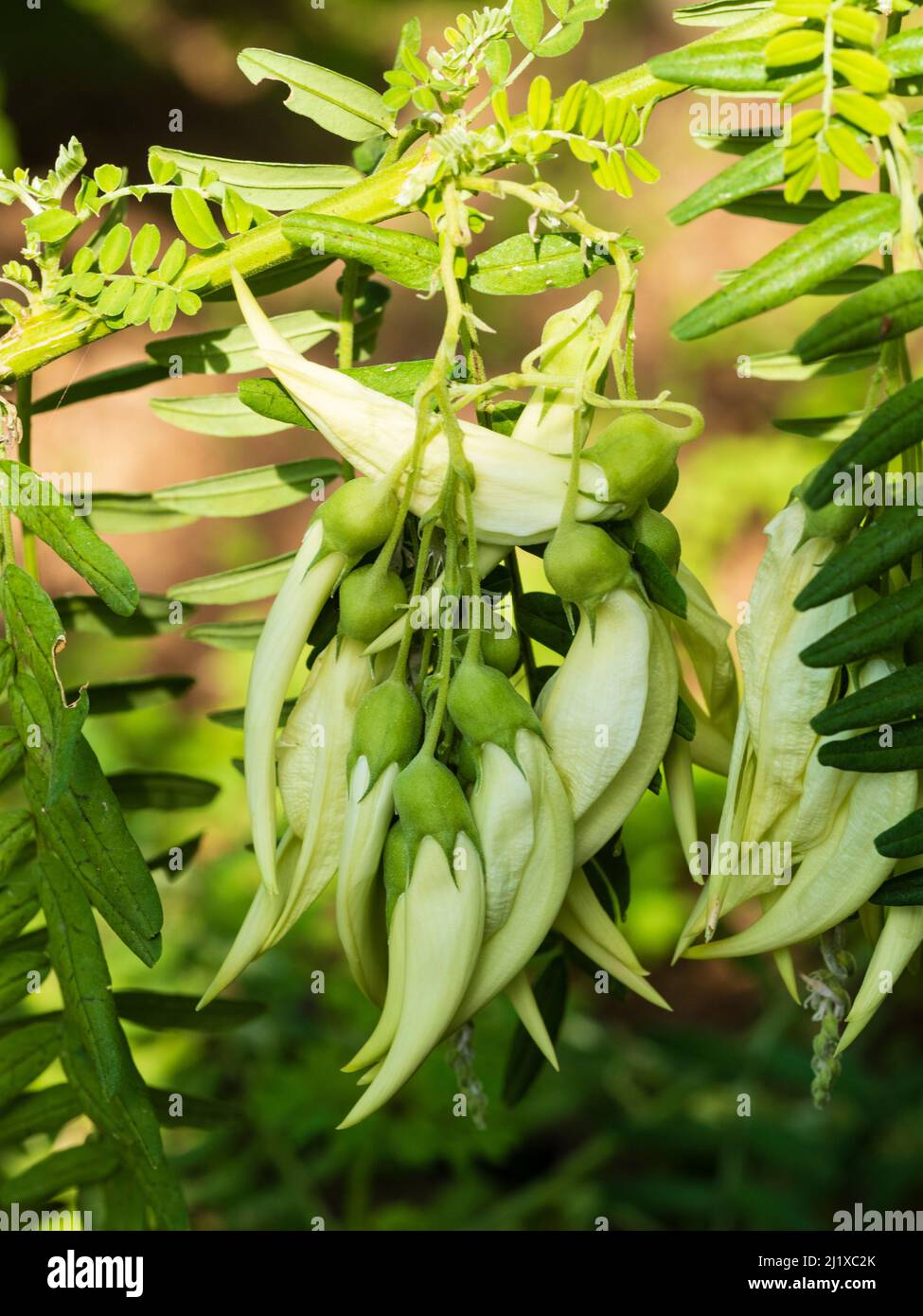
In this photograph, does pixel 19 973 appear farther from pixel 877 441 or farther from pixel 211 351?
pixel 877 441

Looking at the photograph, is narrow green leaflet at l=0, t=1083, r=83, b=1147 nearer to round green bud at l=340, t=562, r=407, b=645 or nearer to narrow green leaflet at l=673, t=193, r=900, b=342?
round green bud at l=340, t=562, r=407, b=645

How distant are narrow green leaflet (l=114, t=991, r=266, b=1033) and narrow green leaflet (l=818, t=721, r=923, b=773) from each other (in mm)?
576

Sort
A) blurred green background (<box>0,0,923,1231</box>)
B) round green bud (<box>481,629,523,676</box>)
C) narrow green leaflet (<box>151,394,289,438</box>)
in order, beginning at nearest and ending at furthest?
round green bud (<box>481,629,523,676</box>) < narrow green leaflet (<box>151,394,289,438</box>) < blurred green background (<box>0,0,923,1231</box>)

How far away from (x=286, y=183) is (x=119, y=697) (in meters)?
0.45

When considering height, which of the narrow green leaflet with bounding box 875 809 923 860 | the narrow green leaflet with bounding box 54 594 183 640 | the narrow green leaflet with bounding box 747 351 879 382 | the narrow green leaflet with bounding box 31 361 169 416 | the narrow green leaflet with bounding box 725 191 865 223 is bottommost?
the narrow green leaflet with bounding box 875 809 923 860

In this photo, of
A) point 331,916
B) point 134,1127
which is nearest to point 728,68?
point 134,1127

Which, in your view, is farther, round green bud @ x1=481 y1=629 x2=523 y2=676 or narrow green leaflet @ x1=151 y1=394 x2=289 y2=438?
narrow green leaflet @ x1=151 y1=394 x2=289 y2=438

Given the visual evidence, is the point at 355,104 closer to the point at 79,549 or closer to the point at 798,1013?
the point at 79,549

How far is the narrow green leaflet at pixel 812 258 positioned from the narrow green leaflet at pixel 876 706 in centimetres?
20

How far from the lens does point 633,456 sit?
2.42ft

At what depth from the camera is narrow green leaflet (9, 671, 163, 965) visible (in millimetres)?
830

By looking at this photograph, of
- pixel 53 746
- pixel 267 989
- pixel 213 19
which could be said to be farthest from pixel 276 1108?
pixel 213 19

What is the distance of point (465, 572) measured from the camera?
0.78m

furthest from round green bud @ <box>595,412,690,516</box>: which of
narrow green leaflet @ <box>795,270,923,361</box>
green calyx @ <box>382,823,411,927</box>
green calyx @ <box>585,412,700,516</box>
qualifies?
green calyx @ <box>382,823,411,927</box>
